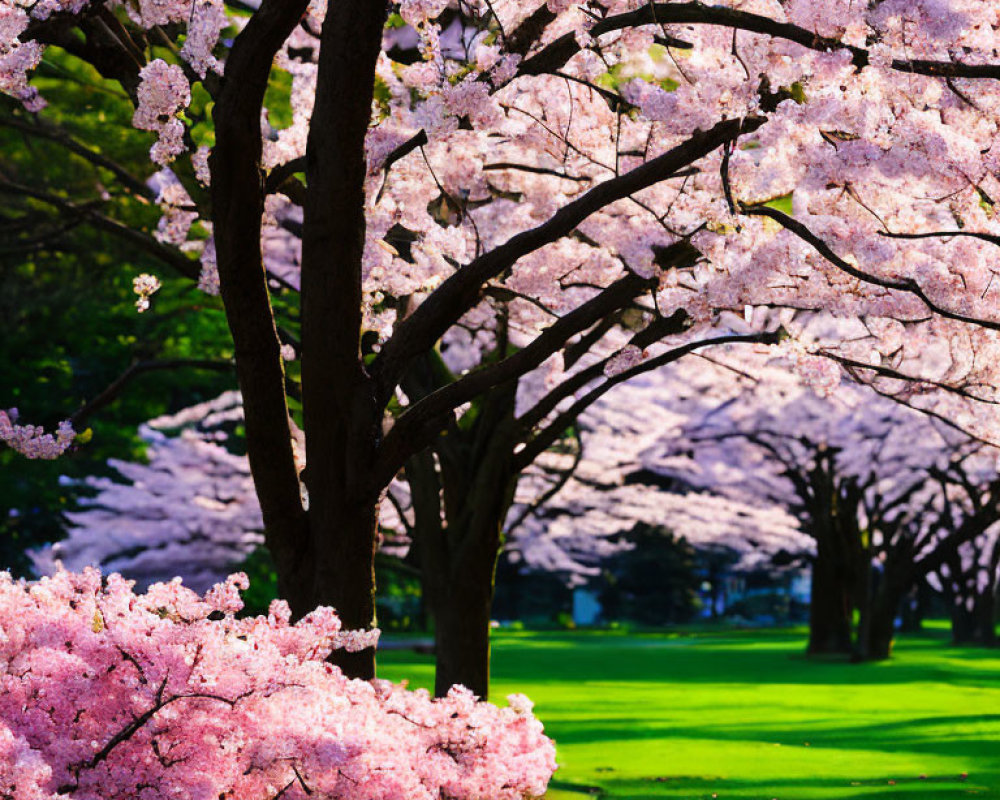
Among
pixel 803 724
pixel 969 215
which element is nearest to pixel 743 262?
pixel 969 215

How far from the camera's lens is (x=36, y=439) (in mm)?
9227

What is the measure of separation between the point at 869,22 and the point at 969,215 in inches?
66.5

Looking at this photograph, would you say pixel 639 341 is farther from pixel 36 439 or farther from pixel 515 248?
pixel 36 439

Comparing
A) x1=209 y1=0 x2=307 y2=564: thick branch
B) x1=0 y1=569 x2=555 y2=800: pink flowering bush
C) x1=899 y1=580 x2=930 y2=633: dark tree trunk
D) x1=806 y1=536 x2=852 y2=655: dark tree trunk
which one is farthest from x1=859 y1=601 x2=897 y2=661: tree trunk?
x1=899 y1=580 x2=930 y2=633: dark tree trunk

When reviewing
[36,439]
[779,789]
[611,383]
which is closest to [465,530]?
[611,383]

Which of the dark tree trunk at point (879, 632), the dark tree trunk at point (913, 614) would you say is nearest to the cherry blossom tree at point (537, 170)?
the dark tree trunk at point (879, 632)

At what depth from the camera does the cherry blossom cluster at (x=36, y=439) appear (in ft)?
29.8

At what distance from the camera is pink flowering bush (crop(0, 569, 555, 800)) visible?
4926 mm

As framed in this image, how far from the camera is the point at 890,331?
10.3 m

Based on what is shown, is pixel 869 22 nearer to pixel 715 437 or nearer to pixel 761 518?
→ pixel 715 437

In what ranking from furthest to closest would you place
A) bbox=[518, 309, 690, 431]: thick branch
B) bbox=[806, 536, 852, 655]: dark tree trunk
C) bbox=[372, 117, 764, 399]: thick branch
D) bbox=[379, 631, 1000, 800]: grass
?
bbox=[806, 536, 852, 655]: dark tree trunk, bbox=[379, 631, 1000, 800]: grass, bbox=[518, 309, 690, 431]: thick branch, bbox=[372, 117, 764, 399]: thick branch

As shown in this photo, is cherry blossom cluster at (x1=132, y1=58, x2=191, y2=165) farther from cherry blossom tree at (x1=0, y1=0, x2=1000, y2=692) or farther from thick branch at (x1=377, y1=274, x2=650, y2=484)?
thick branch at (x1=377, y1=274, x2=650, y2=484)

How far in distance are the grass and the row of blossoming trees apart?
346 centimetres

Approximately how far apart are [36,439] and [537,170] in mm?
4136
